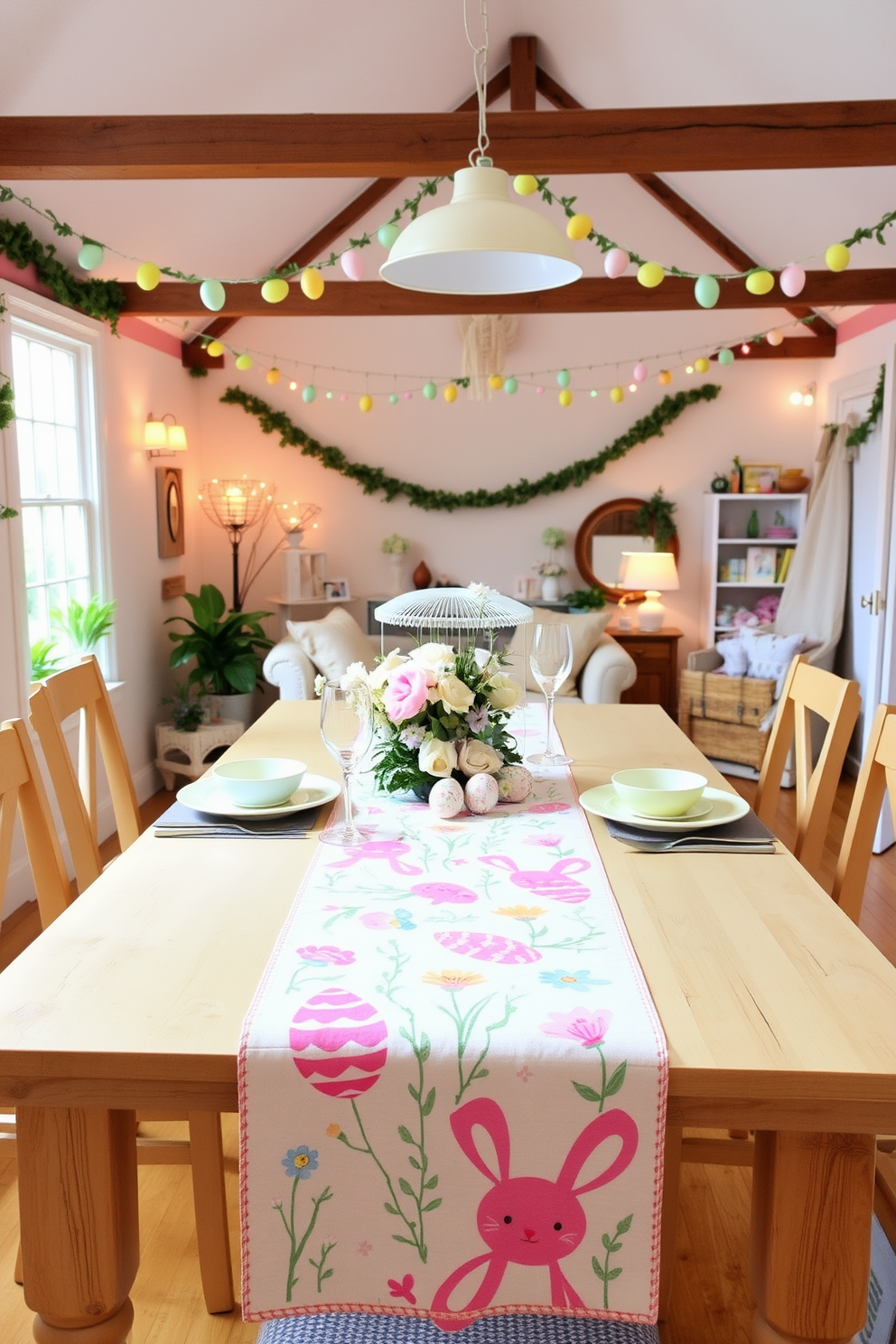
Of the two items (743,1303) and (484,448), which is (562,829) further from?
(484,448)

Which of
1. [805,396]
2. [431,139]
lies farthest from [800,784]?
[805,396]

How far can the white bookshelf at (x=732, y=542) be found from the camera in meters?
6.35

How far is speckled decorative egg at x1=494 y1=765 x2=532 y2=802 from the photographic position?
6.73ft

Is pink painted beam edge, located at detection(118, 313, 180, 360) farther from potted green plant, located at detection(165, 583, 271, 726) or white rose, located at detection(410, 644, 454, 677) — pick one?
white rose, located at detection(410, 644, 454, 677)

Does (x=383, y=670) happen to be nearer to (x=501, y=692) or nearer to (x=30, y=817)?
(x=501, y=692)

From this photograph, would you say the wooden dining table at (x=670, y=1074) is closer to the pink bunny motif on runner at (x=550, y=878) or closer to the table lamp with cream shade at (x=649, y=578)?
the pink bunny motif on runner at (x=550, y=878)

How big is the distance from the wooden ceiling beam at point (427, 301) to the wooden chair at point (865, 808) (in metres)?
3.40

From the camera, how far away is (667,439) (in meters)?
6.55

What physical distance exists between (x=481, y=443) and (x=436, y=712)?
485cm

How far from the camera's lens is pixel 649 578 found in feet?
20.3

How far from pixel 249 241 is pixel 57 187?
164cm

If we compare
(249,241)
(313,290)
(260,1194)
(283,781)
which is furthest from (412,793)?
(249,241)

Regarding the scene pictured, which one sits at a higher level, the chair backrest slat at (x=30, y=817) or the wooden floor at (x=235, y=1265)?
the chair backrest slat at (x=30, y=817)

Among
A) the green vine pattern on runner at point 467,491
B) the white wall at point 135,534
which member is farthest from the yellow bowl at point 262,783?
the green vine pattern on runner at point 467,491
